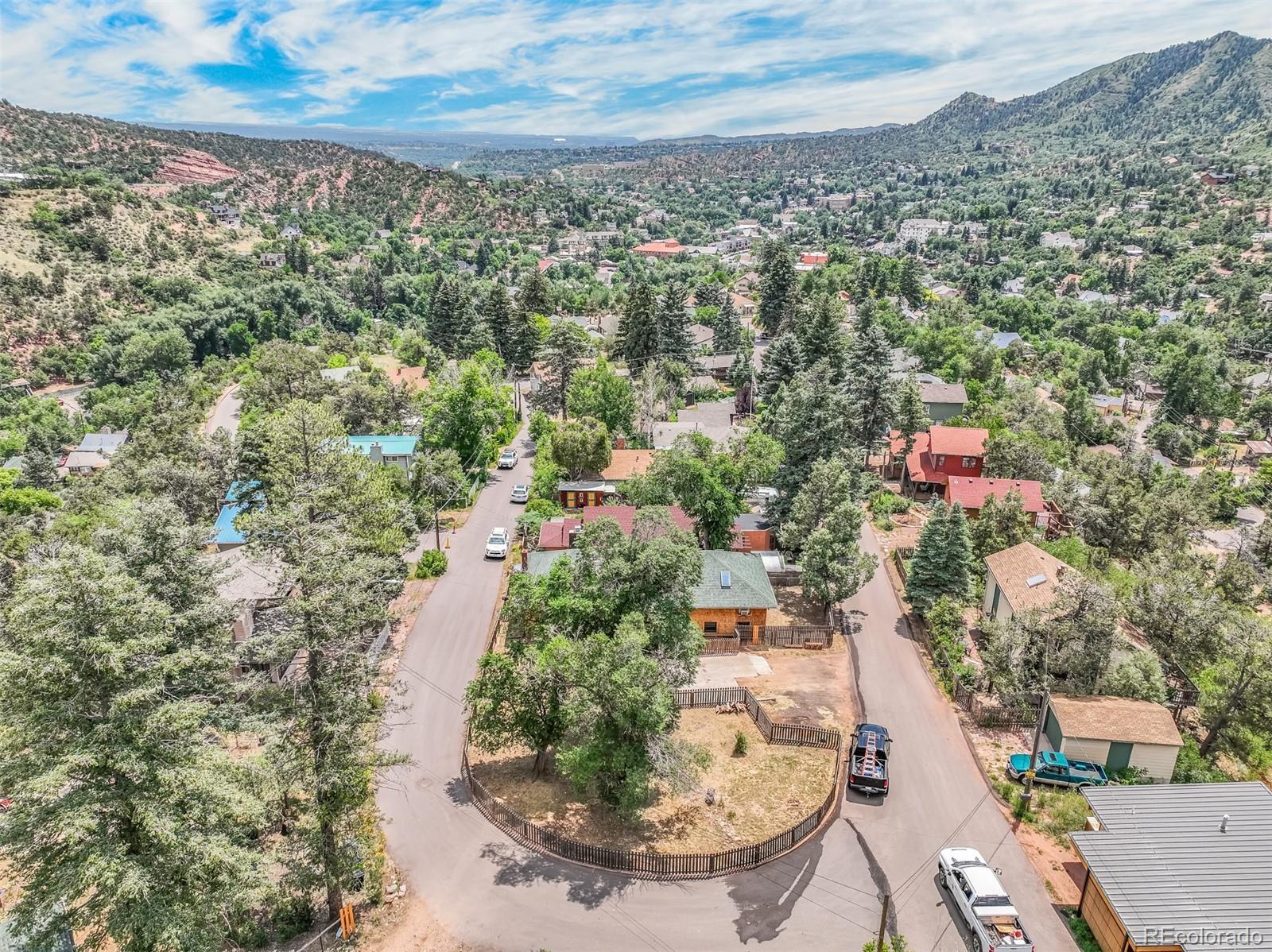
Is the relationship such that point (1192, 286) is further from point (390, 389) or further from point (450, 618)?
point (450, 618)

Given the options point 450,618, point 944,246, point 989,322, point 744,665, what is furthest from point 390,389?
point 944,246

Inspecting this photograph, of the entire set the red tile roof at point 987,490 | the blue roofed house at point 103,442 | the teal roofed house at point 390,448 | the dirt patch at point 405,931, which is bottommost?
the dirt patch at point 405,931

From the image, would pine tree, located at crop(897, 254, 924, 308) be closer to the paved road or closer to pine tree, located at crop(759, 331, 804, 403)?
pine tree, located at crop(759, 331, 804, 403)

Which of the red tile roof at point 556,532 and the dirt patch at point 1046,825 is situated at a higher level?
the red tile roof at point 556,532

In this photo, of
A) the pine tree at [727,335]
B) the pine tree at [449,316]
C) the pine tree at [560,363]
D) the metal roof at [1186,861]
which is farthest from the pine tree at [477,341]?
the metal roof at [1186,861]

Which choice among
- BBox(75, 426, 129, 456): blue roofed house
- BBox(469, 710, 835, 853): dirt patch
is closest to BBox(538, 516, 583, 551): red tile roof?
BBox(469, 710, 835, 853): dirt patch

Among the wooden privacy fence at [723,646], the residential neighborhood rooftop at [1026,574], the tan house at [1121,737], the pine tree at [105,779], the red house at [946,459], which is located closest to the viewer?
the pine tree at [105,779]

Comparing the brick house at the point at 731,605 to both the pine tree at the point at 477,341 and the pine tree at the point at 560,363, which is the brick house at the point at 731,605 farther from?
the pine tree at the point at 477,341
